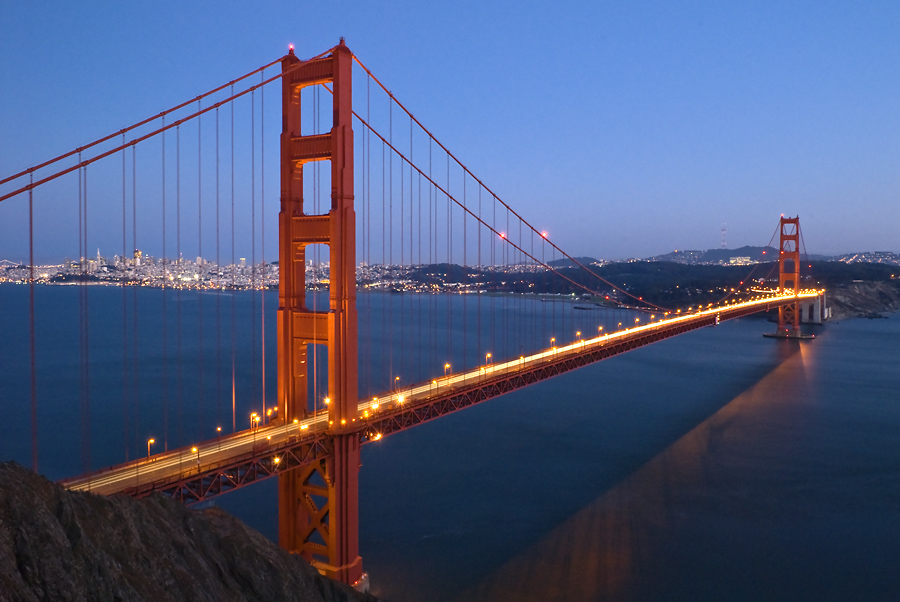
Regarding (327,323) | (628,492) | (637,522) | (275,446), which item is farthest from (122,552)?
(628,492)

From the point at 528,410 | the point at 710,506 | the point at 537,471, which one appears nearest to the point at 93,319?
the point at 528,410

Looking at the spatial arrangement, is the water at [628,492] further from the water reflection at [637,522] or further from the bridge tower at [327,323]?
the bridge tower at [327,323]

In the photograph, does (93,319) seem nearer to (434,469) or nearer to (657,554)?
(434,469)

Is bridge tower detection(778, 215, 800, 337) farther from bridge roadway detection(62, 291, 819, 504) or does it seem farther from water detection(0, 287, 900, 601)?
bridge roadway detection(62, 291, 819, 504)

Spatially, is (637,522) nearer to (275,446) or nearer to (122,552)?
(275,446)

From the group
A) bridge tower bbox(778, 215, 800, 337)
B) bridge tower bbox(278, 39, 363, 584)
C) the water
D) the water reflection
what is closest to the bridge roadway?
bridge tower bbox(278, 39, 363, 584)

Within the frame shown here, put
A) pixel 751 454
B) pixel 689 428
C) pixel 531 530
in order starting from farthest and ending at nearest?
pixel 689 428, pixel 751 454, pixel 531 530

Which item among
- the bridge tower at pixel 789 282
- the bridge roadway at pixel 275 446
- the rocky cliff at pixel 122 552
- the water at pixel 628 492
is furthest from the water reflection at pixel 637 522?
the bridge tower at pixel 789 282
